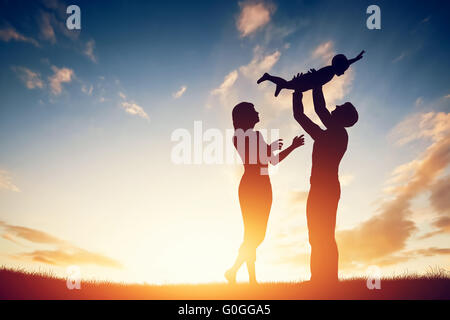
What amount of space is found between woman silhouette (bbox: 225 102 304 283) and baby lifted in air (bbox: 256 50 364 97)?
94 cm

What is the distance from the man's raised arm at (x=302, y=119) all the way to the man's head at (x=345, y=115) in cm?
49

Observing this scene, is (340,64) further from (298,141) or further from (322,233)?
(322,233)

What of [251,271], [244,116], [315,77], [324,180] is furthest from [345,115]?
[251,271]

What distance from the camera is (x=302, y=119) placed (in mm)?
7355

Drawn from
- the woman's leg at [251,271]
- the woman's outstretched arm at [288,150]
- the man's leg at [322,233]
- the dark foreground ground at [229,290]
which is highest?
the woman's outstretched arm at [288,150]

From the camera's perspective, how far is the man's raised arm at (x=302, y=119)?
23.8 feet

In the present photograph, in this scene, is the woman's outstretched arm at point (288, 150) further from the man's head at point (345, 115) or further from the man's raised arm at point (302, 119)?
the man's head at point (345, 115)

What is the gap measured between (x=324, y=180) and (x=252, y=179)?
4.83 ft

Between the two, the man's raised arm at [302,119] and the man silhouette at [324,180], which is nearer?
the man silhouette at [324,180]

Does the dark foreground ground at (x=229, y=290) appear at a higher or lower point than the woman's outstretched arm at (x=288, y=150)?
lower

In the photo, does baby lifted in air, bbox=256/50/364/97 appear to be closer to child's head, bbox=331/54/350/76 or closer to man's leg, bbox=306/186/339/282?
child's head, bbox=331/54/350/76

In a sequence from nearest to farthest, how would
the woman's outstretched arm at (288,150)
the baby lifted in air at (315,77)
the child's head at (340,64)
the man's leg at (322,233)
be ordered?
the man's leg at (322,233) → the woman's outstretched arm at (288,150) → the baby lifted in air at (315,77) → the child's head at (340,64)

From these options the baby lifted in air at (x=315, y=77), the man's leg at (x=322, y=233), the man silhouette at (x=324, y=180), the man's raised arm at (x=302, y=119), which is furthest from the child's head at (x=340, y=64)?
the man's leg at (x=322, y=233)
